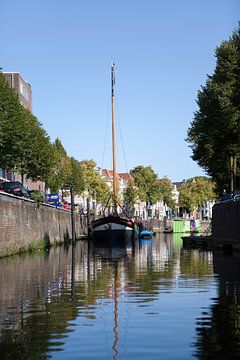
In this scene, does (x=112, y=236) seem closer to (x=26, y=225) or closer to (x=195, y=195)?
(x=26, y=225)

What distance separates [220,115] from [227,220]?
277 inches

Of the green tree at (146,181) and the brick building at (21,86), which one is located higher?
the brick building at (21,86)

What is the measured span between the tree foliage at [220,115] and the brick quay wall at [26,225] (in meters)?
13.6

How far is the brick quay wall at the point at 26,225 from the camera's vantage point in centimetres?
3928

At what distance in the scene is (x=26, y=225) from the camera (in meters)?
47.2

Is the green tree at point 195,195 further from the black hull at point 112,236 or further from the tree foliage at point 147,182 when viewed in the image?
the black hull at point 112,236

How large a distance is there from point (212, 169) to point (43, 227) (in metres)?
14.9

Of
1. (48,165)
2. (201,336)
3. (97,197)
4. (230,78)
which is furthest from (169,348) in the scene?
(97,197)

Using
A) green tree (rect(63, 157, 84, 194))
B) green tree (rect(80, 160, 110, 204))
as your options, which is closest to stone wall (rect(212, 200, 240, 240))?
green tree (rect(63, 157, 84, 194))

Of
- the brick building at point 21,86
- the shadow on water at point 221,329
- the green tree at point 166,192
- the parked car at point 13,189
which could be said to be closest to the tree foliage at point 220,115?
the parked car at point 13,189

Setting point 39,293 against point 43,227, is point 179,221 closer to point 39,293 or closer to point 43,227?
point 43,227

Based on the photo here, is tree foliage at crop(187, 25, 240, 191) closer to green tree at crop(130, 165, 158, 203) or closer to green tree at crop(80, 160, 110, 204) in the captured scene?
green tree at crop(80, 160, 110, 204)

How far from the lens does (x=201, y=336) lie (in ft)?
35.0

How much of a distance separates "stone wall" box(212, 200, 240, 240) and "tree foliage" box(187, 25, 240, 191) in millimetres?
4011
